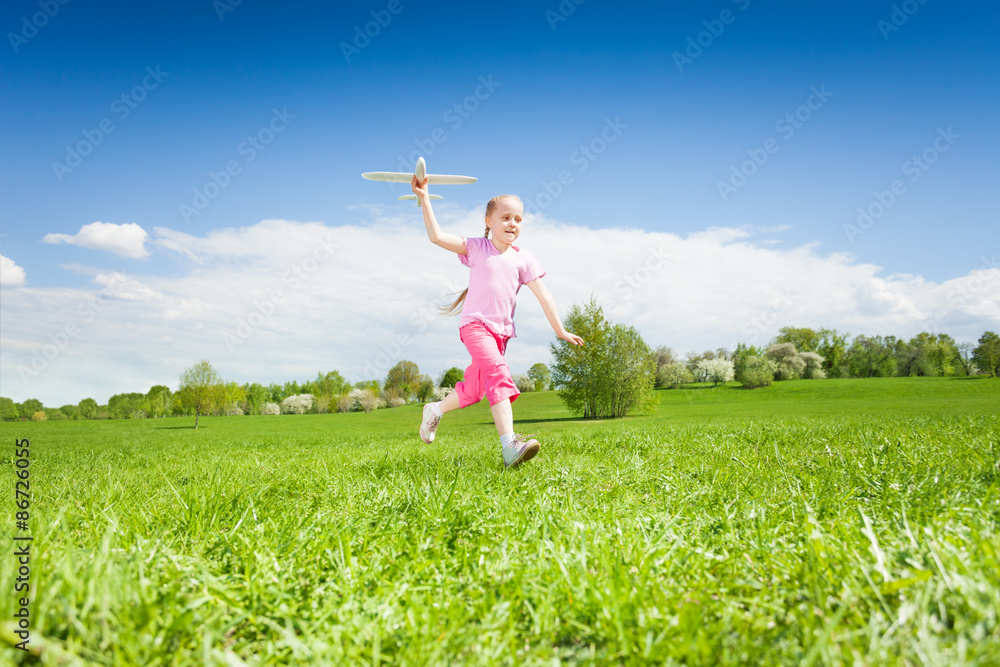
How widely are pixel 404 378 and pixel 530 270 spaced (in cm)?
6964

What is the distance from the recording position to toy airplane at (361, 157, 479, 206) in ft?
15.7

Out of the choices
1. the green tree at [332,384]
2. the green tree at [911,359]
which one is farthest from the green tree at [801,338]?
the green tree at [332,384]

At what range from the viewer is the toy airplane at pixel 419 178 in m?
4.78

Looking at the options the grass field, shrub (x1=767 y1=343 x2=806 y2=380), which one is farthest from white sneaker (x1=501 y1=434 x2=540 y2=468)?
shrub (x1=767 y1=343 x2=806 y2=380)

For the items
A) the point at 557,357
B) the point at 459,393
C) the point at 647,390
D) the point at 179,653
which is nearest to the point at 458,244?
the point at 459,393

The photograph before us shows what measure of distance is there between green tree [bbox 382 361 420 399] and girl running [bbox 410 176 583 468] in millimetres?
68930

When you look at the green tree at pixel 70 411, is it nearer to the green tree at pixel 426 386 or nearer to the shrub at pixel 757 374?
the green tree at pixel 426 386

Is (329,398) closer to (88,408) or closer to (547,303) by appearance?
(88,408)

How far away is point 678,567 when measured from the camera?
80.4 inches

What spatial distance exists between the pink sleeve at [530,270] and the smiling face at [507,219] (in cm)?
29

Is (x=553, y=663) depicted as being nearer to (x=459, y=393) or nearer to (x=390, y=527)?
(x=390, y=527)

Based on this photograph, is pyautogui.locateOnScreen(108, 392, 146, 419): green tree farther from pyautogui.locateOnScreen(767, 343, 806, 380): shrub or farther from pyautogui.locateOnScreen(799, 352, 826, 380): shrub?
pyautogui.locateOnScreen(799, 352, 826, 380): shrub

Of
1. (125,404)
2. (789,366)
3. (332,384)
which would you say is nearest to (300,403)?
(332,384)

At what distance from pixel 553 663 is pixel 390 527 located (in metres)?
1.31
